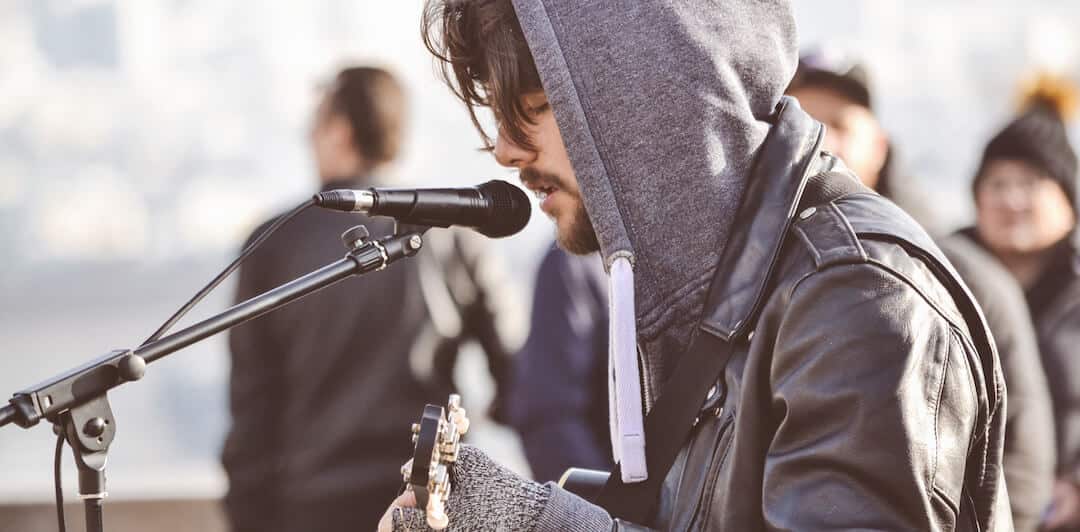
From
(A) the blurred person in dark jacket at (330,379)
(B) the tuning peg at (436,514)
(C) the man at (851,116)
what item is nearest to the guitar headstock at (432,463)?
(B) the tuning peg at (436,514)

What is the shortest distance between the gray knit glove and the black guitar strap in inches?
6.7

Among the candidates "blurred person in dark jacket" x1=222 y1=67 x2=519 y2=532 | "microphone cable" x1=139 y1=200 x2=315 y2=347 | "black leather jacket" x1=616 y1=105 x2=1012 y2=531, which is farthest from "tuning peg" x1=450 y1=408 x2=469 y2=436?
"blurred person in dark jacket" x1=222 y1=67 x2=519 y2=532

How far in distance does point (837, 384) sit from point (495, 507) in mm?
481

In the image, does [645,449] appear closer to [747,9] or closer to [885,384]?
[885,384]

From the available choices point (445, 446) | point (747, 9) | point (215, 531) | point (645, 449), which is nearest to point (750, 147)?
point (747, 9)

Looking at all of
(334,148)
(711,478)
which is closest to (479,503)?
(711,478)

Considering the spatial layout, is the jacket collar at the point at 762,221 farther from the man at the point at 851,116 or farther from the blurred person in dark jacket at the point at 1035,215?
the blurred person in dark jacket at the point at 1035,215

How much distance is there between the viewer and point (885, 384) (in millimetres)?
1648

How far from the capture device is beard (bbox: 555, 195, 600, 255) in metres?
2.21

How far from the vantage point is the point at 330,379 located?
3924 mm

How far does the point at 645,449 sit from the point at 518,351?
2187 millimetres

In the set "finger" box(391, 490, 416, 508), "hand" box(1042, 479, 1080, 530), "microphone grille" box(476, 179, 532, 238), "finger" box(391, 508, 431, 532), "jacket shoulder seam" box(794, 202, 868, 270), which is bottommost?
"hand" box(1042, 479, 1080, 530)

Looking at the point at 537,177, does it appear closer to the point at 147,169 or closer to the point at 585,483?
the point at 585,483

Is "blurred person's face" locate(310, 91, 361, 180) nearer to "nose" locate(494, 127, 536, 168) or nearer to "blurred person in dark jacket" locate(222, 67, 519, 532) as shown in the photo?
"blurred person in dark jacket" locate(222, 67, 519, 532)
